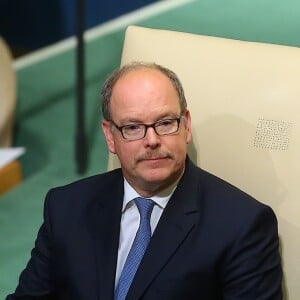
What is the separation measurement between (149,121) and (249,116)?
0.78 ft

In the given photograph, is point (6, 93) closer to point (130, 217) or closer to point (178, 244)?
point (130, 217)

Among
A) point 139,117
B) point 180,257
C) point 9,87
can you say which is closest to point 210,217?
point 180,257

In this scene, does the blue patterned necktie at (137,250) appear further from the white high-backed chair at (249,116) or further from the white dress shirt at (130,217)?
the white high-backed chair at (249,116)

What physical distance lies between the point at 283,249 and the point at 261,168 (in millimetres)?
154

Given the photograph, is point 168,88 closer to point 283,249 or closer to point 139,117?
point 139,117

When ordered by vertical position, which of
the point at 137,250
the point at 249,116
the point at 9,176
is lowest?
the point at 9,176

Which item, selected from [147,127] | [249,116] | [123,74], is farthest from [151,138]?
[249,116]

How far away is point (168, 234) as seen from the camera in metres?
1.23

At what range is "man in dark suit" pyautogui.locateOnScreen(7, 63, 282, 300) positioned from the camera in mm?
1188

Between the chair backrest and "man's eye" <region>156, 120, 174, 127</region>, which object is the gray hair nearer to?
"man's eye" <region>156, 120, 174, 127</region>

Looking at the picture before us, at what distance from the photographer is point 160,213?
4.20ft

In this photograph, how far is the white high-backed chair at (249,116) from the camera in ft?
4.26

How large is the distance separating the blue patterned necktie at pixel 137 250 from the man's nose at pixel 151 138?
14 centimetres

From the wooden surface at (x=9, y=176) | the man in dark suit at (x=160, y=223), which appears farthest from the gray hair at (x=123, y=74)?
the wooden surface at (x=9, y=176)
